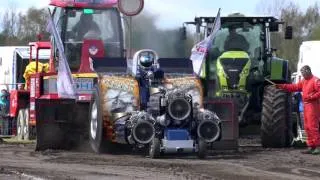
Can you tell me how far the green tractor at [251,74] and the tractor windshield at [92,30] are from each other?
2116 mm

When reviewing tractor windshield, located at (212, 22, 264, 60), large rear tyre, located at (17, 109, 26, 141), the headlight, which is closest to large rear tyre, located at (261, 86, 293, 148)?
tractor windshield, located at (212, 22, 264, 60)

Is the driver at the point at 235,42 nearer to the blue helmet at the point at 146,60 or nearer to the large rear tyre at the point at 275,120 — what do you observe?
the large rear tyre at the point at 275,120

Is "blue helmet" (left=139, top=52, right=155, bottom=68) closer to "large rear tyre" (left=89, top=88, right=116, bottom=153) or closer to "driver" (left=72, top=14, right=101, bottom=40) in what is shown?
"large rear tyre" (left=89, top=88, right=116, bottom=153)

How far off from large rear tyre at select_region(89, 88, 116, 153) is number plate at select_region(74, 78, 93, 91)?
0.89 metres

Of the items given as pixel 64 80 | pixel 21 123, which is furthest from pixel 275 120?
pixel 21 123

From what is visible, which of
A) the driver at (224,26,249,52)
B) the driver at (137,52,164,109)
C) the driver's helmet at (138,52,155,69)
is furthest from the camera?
the driver at (224,26,249,52)

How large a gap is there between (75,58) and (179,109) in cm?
444

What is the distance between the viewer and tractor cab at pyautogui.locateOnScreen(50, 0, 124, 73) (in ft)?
53.1

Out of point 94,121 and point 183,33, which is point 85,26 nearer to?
point 183,33

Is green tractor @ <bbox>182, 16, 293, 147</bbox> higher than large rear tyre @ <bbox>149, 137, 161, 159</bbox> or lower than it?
higher

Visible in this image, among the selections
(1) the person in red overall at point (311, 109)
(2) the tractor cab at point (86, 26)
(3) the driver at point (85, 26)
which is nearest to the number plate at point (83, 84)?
(2) the tractor cab at point (86, 26)

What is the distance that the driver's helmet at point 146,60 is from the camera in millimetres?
13539

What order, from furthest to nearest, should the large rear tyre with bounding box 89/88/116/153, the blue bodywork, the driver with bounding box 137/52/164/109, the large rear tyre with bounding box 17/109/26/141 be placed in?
the large rear tyre with bounding box 17/109/26/141, the driver with bounding box 137/52/164/109, the large rear tyre with bounding box 89/88/116/153, the blue bodywork

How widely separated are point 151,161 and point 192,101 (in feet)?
4.64
